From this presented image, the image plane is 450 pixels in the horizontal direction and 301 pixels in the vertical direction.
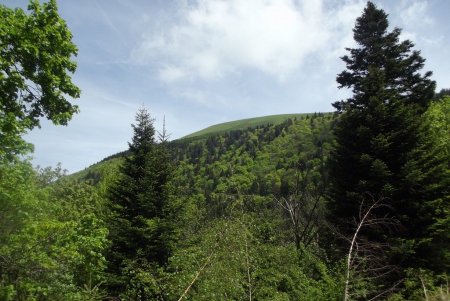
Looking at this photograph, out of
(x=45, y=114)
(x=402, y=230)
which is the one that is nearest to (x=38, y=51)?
(x=45, y=114)

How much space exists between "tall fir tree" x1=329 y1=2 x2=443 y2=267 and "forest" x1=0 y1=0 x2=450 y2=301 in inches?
2.4

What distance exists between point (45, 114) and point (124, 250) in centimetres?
1071

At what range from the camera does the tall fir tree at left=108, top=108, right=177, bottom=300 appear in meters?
17.8

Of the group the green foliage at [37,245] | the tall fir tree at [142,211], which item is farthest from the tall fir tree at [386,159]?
the green foliage at [37,245]

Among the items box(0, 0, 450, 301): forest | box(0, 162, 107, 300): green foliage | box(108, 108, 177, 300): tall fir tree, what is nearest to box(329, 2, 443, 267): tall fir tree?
box(0, 0, 450, 301): forest

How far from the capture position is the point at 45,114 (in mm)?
9906

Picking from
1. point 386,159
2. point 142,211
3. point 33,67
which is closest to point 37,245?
point 33,67

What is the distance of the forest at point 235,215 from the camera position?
963 cm

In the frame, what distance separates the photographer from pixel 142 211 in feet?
63.6

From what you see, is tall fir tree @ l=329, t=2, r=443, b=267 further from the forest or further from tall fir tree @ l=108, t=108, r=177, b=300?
tall fir tree @ l=108, t=108, r=177, b=300

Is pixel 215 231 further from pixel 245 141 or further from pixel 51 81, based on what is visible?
pixel 245 141

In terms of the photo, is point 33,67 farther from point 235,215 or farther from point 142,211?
point 142,211

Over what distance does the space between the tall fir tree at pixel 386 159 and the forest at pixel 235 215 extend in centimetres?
6

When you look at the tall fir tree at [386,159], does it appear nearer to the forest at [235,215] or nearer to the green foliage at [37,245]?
the forest at [235,215]
